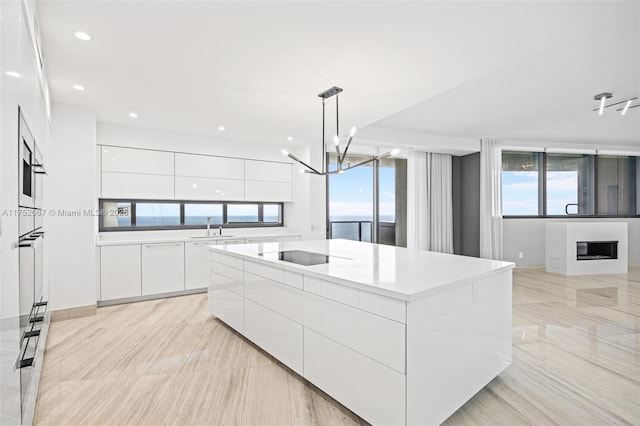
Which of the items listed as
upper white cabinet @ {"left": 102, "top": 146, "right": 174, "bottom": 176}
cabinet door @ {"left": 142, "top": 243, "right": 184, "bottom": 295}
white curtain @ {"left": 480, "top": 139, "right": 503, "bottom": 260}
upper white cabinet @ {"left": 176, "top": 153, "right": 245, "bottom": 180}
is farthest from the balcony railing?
upper white cabinet @ {"left": 102, "top": 146, "right": 174, "bottom": 176}

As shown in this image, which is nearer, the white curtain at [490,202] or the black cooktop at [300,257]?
the black cooktop at [300,257]

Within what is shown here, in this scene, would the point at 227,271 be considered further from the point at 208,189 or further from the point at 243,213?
the point at 243,213

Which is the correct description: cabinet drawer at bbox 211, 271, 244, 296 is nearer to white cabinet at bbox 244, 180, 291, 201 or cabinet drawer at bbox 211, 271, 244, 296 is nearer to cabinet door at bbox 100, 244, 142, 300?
cabinet door at bbox 100, 244, 142, 300

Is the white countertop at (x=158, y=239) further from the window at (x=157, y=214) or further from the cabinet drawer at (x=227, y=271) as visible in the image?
the cabinet drawer at (x=227, y=271)

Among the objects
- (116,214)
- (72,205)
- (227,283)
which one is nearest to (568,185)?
(227,283)

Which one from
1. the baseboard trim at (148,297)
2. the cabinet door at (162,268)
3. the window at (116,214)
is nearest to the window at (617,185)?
the baseboard trim at (148,297)

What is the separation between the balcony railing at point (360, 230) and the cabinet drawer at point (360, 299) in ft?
12.4

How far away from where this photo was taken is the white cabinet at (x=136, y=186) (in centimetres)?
428

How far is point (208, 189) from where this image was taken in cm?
503

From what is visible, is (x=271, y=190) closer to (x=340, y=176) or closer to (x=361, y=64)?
(x=340, y=176)

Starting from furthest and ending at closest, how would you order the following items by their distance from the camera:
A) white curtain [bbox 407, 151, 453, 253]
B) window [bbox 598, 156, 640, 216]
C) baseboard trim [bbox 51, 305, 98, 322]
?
window [bbox 598, 156, 640, 216] → white curtain [bbox 407, 151, 453, 253] → baseboard trim [bbox 51, 305, 98, 322]

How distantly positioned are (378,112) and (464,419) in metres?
3.12

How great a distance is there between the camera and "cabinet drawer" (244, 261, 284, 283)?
7.93ft

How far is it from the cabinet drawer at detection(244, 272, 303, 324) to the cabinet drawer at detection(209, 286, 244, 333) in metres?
0.21
